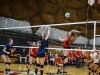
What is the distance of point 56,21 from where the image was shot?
76.0 ft

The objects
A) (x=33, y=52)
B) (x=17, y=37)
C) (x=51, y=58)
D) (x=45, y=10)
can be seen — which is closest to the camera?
(x=33, y=52)

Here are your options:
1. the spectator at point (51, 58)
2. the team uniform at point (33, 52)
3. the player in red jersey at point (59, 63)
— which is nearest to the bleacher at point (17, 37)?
the spectator at point (51, 58)

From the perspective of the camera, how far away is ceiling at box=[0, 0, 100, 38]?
2278 cm

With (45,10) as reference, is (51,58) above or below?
below

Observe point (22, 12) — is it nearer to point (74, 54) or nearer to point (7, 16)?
point (7, 16)

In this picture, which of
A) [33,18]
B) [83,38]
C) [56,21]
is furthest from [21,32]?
[83,38]

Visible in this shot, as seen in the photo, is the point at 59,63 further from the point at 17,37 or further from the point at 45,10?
the point at 45,10

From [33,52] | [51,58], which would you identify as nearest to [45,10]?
[51,58]

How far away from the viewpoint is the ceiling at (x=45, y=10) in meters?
22.8

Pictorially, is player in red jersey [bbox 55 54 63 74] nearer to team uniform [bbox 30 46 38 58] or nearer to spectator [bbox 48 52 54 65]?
team uniform [bbox 30 46 38 58]

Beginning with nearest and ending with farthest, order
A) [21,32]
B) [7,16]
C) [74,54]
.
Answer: [74,54] < [21,32] < [7,16]

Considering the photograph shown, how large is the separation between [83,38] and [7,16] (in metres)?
7.60

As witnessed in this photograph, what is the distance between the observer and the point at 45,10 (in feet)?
76.1

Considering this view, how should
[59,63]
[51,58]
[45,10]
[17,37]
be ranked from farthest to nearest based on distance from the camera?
1. [45,10]
2. [17,37]
3. [51,58]
4. [59,63]
